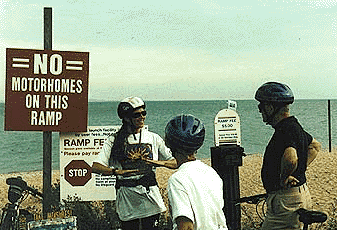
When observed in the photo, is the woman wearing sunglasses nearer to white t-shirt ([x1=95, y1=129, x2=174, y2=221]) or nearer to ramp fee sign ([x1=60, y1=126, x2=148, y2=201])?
white t-shirt ([x1=95, y1=129, x2=174, y2=221])

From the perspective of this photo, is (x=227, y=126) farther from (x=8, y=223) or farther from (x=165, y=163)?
(x=8, y=223)

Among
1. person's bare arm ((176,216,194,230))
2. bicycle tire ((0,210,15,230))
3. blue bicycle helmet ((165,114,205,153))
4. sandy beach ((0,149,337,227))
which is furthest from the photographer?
sandy beach ((0,149,337,227))

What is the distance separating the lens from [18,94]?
577 centimetres

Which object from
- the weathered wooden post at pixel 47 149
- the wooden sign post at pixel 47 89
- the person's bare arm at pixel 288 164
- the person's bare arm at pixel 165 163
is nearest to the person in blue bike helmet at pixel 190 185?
the person's bare arm at pixel 288 164

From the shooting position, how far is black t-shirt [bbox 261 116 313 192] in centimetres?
393

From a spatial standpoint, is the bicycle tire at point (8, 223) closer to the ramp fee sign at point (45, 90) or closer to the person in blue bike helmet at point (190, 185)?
the ramp fee sign at point (45, 90)

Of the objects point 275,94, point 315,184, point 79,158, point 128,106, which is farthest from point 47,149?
point 315,184

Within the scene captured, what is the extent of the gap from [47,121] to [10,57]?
0.75m

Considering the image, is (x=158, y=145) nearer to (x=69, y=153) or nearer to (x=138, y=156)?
(x=138, y=156)

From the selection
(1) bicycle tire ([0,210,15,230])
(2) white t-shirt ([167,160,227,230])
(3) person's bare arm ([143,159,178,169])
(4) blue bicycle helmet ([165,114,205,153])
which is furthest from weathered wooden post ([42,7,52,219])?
(2) white t-shirt ([167,160,227,230])

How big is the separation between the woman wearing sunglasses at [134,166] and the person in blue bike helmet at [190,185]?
163cm

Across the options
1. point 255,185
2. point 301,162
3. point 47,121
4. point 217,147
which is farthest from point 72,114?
point 255,185

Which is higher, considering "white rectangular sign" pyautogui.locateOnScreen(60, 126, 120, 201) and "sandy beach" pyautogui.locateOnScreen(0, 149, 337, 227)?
"white rectangular sign" pyautogui.locateOnScreen(60, 126, 120, 201)

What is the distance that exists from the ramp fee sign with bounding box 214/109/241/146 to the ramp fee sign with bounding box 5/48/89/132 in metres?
1.45
